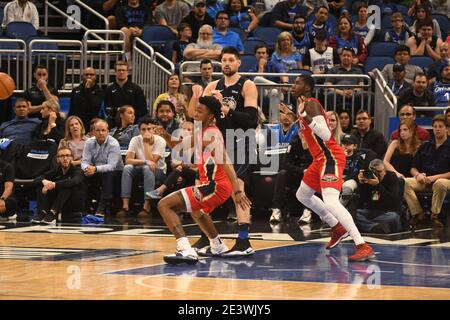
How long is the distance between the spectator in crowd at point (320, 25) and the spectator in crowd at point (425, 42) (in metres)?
1.51

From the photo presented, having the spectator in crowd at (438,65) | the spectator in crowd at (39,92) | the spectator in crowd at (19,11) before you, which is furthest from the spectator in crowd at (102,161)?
the spectator in crowd at (438,65)

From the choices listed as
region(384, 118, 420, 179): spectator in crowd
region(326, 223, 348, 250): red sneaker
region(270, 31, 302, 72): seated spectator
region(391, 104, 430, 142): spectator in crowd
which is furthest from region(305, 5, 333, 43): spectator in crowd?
region(326, 223, 348, 250): red sneaker

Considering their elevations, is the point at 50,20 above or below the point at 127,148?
above

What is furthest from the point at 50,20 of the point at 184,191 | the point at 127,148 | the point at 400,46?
the point at 184,191

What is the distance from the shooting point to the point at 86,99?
1978 centimetres

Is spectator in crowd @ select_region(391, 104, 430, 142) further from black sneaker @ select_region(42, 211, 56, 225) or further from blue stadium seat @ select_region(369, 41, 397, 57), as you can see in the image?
black sneaker @ select_region(42, 211, 56, 225)

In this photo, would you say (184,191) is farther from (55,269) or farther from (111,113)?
(111,113)

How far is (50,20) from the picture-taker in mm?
23922

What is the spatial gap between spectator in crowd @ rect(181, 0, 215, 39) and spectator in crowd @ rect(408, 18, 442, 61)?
12.0ft

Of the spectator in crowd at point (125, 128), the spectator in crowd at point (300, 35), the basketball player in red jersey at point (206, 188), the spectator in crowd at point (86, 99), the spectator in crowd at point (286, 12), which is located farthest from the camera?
the spectator in crowd at point (286, 12)

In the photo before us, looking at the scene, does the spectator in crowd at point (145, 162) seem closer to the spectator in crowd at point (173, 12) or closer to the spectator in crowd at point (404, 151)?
the spectator in crowd at point (404, 151)

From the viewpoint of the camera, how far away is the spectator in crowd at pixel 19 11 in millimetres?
21719

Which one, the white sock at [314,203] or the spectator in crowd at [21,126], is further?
the spectator in crowd at [21,126]

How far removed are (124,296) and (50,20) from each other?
14722 mm
